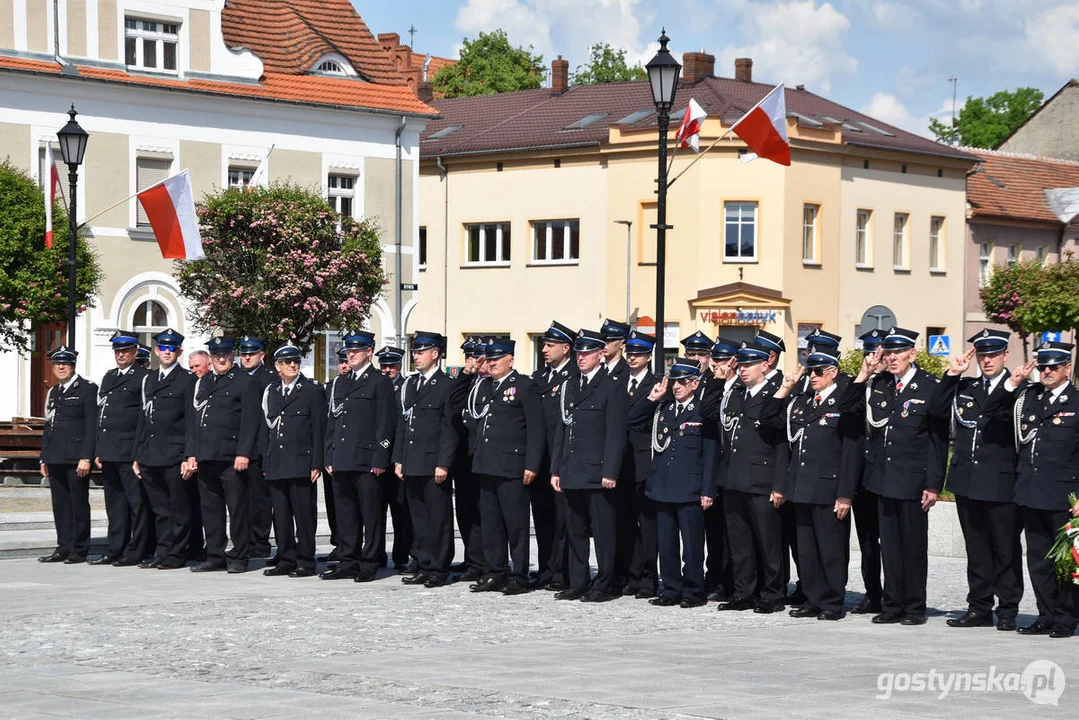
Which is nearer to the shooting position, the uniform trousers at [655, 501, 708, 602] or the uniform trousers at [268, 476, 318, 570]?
the uniform trousers at [655, 501, 708, 602]

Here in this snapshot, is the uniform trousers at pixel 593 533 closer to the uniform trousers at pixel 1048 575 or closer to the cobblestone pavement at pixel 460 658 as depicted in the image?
the cobblestone pavement at pixel 460 658

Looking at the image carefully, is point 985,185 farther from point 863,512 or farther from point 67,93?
point 863,512

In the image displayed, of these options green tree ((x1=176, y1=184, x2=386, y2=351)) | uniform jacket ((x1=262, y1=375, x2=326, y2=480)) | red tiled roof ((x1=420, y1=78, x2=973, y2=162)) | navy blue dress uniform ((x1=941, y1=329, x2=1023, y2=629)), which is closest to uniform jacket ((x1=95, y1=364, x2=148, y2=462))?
uniform jacket ((x1=262, y1=375, x2=326, y2=480))

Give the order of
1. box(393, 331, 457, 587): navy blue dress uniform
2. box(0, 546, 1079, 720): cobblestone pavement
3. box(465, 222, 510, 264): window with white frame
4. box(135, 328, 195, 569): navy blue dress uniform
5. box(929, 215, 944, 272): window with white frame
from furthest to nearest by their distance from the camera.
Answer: box(929, 215, 944, 272): window with white frame, box(465, 222, 510, 264): window with white frame, box(135, 328, 195, 569): navy blue dress uniform, box(393, 331, 457, 587): navy blue dress uniform, box(0, 546, 1079, 720): cobblestone pavement

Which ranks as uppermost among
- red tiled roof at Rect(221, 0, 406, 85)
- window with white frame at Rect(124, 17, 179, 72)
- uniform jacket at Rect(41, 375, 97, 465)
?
red tiled roof at Rect(221, 0, 406, 85)

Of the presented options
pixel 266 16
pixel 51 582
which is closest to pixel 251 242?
pixel 266 16

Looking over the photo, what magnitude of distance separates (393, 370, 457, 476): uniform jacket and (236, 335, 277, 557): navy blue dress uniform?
1465 mm

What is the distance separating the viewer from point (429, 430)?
14.9 m

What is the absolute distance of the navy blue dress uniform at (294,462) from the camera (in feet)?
50.7

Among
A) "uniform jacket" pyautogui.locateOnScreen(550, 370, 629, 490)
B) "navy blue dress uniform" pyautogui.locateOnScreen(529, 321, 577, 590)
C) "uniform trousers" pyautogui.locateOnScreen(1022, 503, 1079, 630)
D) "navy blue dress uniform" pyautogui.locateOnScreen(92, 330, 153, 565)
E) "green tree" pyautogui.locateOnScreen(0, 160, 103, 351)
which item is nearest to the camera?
"uniform trousers" pyautogui.locateOnScreen(1022, 503, 1079, 630)

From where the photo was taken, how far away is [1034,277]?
53.5 metres

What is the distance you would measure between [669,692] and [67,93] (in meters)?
30.5

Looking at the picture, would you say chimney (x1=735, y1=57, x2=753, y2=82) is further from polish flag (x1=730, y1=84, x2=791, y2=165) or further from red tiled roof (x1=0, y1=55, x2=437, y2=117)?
polish flag (x1=730, y1=84, x2=791, y2=165)

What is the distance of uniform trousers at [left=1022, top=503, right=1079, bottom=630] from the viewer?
11680mm
